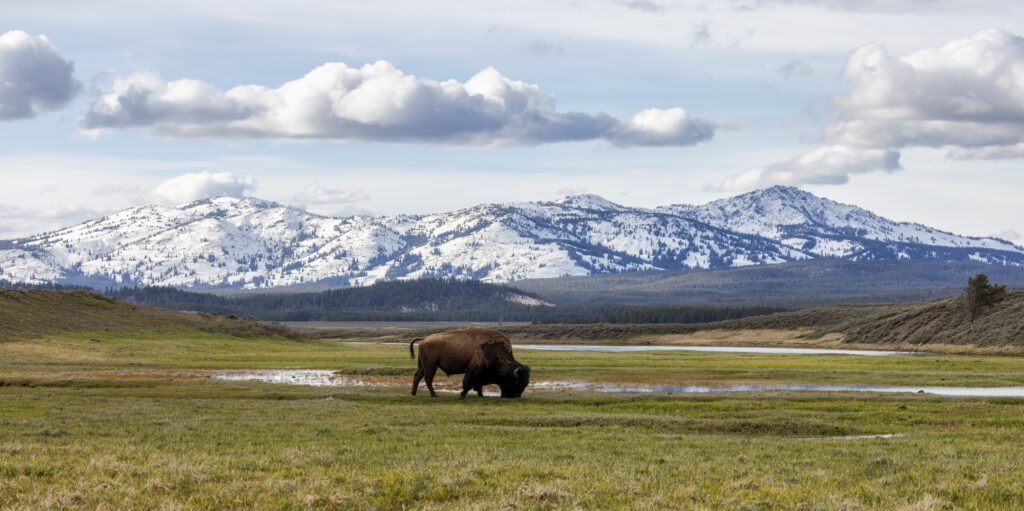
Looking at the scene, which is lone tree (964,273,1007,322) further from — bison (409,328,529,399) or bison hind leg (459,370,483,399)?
bison hind leg (459,370,483,399)

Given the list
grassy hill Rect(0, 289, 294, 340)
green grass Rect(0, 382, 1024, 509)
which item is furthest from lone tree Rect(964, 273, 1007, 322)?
green grass Rect(0, 382, 1024, 509)

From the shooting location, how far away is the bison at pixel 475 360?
46.2 metres

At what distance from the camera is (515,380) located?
151 feet

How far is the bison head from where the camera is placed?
151 feet

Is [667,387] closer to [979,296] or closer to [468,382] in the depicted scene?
[468,382]

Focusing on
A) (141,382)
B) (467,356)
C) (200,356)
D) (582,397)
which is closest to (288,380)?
(141,382)

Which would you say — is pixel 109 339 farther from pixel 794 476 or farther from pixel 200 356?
pixel 794 476

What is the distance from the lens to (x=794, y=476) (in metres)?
20.5

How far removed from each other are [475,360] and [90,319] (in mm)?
84331

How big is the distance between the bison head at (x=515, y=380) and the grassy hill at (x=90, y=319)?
66.8m

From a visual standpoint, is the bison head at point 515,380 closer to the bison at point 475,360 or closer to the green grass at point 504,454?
the bison at point 475,360

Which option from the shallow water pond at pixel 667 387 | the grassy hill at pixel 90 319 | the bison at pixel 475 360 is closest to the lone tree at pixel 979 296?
the shallow water pond at pixel 667 387

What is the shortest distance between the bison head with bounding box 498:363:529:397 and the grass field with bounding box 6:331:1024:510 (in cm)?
113

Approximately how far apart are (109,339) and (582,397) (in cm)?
7574
